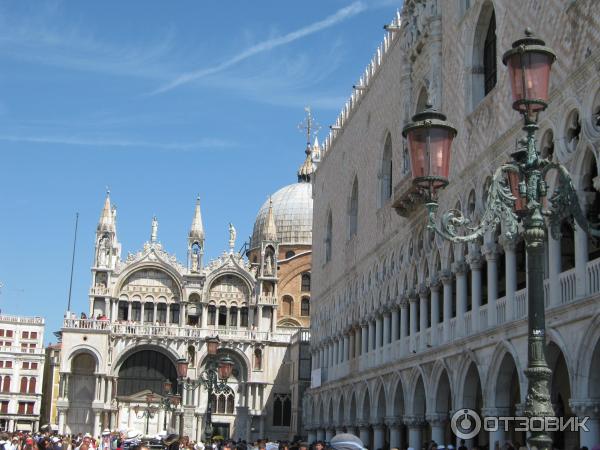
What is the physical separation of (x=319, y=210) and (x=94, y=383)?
1319cm

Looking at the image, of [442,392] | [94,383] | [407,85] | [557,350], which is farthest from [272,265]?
[557,350]

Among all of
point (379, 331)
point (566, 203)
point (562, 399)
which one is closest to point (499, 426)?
point (562, 399)

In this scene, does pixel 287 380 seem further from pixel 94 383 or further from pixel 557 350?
pixel 557 350

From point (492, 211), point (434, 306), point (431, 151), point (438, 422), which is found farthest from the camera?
point (434, 306)

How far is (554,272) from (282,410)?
30.9 m

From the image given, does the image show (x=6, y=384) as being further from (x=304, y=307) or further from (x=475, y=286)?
(x=475, y=286)

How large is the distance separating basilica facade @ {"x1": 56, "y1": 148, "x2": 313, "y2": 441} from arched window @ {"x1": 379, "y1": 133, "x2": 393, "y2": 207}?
1565 cm

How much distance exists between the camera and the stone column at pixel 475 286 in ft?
62.6

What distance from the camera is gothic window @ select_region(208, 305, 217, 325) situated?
150 feet

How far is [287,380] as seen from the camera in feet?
147

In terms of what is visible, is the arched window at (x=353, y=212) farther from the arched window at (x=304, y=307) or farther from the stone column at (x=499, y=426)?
the arched window at (x=304, y=307)

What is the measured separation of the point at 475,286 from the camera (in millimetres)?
19312

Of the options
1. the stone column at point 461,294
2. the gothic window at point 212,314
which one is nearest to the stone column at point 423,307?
the stone column at point 461,294

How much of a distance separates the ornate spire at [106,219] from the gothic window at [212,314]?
616 centimetres
